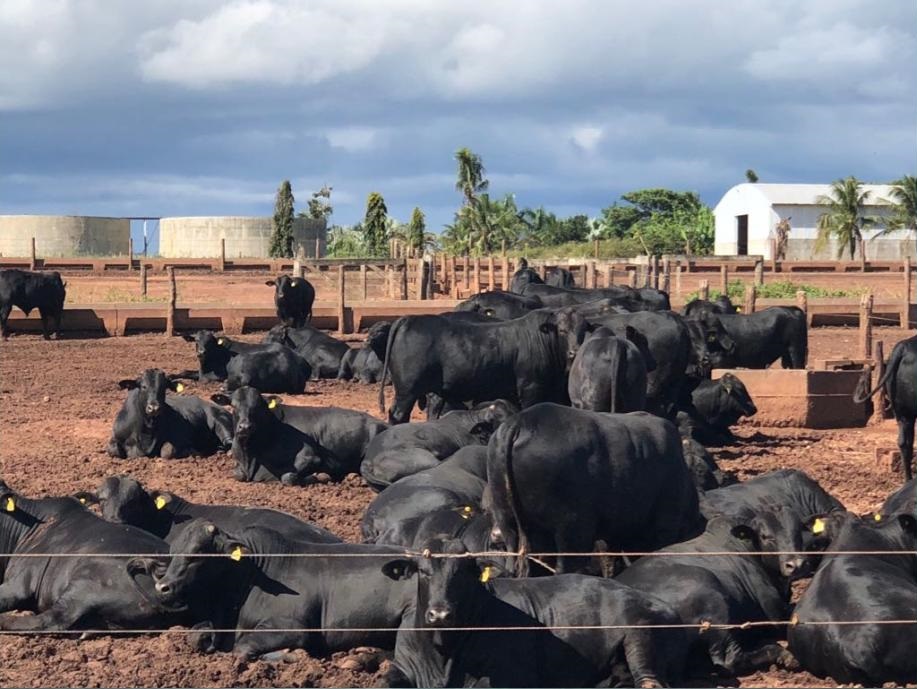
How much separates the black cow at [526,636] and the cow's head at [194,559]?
3.64ft

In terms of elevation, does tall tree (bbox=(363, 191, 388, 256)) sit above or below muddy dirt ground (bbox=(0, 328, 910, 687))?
above

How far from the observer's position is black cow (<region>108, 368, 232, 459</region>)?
12.2m

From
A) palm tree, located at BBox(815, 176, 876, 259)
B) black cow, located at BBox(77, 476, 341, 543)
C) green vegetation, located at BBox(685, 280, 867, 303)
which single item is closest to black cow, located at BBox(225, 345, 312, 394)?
black cow, located at BBox(77, 476, 341, 543)

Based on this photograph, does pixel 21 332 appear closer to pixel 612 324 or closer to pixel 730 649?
pixel 612 324

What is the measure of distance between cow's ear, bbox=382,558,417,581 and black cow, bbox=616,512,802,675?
1222mm

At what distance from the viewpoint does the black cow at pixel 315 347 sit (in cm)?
1856

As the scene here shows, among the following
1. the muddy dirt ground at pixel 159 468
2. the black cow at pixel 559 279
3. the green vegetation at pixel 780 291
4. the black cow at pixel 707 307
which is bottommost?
the muddy dirt ground at pixel 159 468

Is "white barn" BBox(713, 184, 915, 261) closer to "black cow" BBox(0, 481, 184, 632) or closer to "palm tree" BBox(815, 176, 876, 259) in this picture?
"palm tree" BBox(815, 176, 876, 259)

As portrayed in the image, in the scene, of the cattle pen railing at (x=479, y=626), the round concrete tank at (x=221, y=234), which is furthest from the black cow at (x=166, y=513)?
the round concrete tank at (x=221, y=234)

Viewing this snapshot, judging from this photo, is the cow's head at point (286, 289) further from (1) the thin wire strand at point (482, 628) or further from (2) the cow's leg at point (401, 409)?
(1) the thin wire strand at point (482, 628)

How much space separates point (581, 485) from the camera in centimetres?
750

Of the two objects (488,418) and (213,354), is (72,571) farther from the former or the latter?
(213,354)

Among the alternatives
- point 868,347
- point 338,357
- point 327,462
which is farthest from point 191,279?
point 327,462

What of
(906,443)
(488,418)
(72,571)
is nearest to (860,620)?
(72,571)
